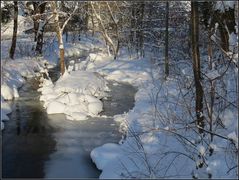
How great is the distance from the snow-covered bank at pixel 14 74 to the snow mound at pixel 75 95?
1.02 metres

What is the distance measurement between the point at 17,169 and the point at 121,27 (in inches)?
868

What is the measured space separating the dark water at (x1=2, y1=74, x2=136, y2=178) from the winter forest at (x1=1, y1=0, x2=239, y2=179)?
0.09ft

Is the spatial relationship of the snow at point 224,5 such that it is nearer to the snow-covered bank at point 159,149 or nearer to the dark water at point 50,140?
the snow-covered bank at point 159,149

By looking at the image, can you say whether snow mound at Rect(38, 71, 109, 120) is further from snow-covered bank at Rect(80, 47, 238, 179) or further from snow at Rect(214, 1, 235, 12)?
snow at Rect(214, 1, 235, 12)

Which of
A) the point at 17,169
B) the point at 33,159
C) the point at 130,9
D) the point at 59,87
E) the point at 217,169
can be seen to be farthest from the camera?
the point at 130,9

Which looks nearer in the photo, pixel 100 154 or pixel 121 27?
pixel 100 154

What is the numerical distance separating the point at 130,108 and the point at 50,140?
4.63 m

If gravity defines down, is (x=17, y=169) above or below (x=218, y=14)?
below

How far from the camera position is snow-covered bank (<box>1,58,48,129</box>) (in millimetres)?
15205

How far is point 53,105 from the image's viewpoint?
16.3m

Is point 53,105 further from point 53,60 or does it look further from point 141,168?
point 53,60

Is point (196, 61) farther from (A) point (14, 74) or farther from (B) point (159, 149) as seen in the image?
(A) point (14, 74)

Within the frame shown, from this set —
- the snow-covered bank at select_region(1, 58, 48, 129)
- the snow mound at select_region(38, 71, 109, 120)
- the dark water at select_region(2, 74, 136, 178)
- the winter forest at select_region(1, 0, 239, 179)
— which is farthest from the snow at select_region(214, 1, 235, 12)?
the snow mound at select_region(38, 71, 109, 120)

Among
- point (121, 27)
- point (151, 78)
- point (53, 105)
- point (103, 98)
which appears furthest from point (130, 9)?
point (53, 105)
